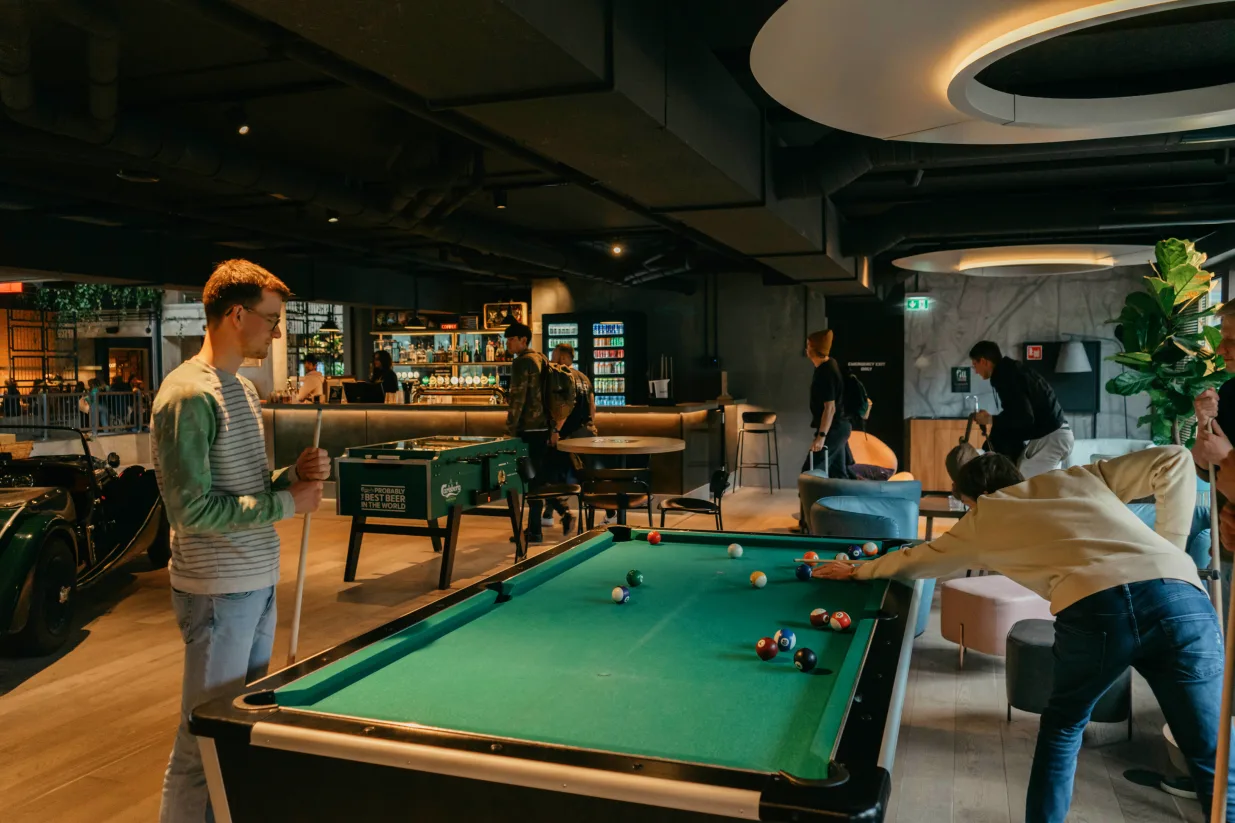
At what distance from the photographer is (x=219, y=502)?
223 centimetres

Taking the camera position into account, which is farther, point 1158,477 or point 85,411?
point 85,411

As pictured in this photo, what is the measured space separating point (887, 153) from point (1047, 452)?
98.2 inches

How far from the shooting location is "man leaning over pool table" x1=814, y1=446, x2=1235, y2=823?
2.42m

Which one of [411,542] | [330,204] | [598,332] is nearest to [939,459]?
[598,332]

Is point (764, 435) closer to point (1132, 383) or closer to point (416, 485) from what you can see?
point (416, 485)

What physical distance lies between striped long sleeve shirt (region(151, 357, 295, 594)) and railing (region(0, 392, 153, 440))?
12.0 metres

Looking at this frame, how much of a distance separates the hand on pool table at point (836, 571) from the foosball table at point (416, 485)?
10.8 feet

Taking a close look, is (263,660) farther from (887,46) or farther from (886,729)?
(887,46)

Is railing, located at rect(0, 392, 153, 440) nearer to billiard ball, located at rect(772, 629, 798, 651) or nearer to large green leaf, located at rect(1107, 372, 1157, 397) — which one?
large green leaf, located at rect(1107, 372, 1157, 397)

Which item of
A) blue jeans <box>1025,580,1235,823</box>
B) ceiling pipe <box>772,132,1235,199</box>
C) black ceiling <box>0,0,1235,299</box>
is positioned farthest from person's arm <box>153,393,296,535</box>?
ceiling pipe <box>772,132,1235,199</box>

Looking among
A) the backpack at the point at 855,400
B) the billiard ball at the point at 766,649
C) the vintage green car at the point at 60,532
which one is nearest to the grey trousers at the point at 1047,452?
the backpack at the point at 855,400

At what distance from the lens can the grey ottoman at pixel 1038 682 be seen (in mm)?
3559

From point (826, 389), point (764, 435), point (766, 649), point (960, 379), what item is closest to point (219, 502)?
point (766, 649)

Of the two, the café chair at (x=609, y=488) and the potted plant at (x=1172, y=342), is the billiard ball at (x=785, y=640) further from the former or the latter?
the café chair at (x=609, y=488)
